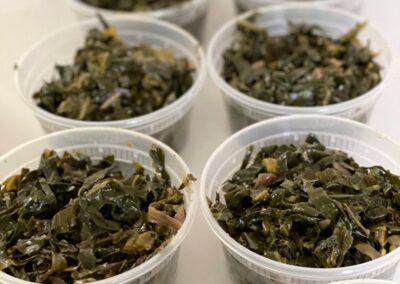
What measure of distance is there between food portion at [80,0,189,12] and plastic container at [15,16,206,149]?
0.13 meters

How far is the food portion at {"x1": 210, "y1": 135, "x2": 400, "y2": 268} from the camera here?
1119 mm

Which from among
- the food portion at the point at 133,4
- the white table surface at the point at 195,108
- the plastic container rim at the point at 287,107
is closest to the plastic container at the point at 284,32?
the plastic container rim at the point at 287,107

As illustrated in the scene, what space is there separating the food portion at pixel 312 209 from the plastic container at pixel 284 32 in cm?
18

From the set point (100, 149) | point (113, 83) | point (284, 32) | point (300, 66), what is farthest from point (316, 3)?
Answer: point (100, 149)

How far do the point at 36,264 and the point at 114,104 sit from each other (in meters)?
0.53

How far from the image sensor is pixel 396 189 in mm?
1245

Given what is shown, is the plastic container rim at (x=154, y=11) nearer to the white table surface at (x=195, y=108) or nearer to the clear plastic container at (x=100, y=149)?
the white table surface at (x=195, y=108)

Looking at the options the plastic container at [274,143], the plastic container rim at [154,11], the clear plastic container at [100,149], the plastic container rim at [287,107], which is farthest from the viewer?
the plastic container rim at [154,11]

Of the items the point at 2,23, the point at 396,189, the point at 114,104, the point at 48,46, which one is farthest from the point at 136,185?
the point at 2,23

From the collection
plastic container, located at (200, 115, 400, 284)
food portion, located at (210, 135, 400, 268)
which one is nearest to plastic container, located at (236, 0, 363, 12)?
plastic container, located at (200, 115, 400, 284)

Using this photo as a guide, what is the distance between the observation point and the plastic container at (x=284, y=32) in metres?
1.50

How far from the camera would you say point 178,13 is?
6.28ft

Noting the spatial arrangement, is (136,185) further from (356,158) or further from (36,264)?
(356,158)

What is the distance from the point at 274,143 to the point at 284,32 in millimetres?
596
